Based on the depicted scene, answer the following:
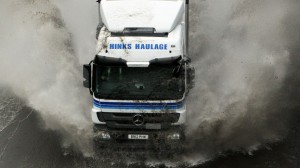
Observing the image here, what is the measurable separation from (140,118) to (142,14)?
2.50 meters

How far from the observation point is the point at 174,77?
11.2 meters

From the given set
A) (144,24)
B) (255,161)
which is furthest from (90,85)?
(255,161)

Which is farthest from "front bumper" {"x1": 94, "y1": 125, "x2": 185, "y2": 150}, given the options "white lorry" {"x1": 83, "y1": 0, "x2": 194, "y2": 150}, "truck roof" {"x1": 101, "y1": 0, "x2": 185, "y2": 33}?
"truck roof" {"x1": 101, "y1": 0, "x2": 185, "y2": 33}

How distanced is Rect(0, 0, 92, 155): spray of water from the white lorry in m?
1.90

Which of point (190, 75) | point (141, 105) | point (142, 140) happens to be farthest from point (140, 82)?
point (142, 140)

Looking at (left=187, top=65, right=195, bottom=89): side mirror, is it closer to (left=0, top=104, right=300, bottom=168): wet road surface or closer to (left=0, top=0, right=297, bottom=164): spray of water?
(left=0, top=0, right=297, bottom=164): spray of water

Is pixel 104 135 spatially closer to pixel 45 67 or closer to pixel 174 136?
pixel 174 136

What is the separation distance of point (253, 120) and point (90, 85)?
5055 mm

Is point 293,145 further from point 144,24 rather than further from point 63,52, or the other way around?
point 63,52

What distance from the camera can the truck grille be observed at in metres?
11.4

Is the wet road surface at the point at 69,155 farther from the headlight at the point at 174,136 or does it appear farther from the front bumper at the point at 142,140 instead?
the headlight at the point at 174,136

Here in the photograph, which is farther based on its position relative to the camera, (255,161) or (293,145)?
(293,145)

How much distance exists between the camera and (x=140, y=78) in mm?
11188

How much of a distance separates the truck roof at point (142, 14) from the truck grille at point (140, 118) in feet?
6.55
